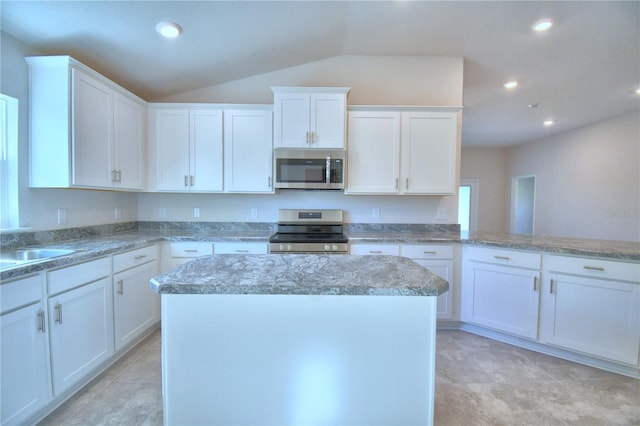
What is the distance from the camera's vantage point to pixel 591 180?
493 centimetres

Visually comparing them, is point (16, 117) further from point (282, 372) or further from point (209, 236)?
point (282, 372)

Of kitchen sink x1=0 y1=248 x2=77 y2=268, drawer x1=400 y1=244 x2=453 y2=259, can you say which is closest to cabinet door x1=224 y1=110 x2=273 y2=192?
kitchen sink x1=0 y1=248 x2=77 y2=268

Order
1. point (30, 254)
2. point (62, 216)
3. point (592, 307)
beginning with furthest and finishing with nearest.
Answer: point (62, 216) < point (592, 307) < point (30, 254)

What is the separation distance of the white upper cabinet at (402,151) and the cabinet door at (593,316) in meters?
1.30

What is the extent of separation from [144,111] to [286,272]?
271 centimetres

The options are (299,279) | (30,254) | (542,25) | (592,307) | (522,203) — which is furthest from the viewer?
(522,203)

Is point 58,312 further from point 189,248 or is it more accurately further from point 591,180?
point 591,180

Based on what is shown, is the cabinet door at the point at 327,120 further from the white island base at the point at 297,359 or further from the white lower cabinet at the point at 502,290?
the white island base at the point at 297,359

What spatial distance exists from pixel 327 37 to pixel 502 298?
3096 millimetres

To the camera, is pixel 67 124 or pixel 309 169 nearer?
pixel 67 124

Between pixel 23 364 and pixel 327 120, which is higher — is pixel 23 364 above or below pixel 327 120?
below

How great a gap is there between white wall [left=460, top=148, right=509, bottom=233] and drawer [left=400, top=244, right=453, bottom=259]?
5.50 metres

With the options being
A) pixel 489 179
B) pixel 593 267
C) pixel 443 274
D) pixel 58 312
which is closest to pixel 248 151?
pixel 58 312

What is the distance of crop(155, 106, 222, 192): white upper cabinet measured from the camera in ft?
9.52
